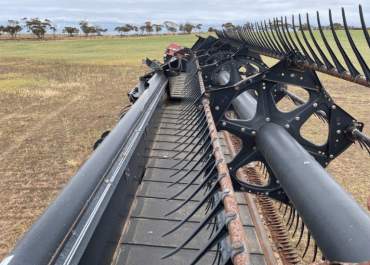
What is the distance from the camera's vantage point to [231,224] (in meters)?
1.32

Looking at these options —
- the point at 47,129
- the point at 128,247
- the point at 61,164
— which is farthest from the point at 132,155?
the point at 47,129

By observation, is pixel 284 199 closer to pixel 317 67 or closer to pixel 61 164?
pixel 317 67

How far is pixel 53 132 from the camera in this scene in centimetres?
917

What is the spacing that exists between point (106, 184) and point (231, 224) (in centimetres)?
83

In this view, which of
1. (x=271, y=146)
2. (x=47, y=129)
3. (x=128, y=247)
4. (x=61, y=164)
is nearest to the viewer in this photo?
(x=128, y=247)

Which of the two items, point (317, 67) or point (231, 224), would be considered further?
point (317, 67)

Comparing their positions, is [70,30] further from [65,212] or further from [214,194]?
[65,212]

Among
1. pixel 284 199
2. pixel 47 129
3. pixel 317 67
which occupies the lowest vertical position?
pixel 47 129

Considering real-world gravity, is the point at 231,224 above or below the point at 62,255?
above

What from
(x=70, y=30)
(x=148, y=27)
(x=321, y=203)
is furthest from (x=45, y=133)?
(x=148, y=27)

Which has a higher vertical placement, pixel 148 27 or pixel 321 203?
pixel 321 203

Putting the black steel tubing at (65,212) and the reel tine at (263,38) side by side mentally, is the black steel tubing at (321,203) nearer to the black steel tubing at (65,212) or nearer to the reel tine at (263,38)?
the black steel tubing at (65,212)

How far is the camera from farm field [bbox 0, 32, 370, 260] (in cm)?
568

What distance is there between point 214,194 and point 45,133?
7.83 m
